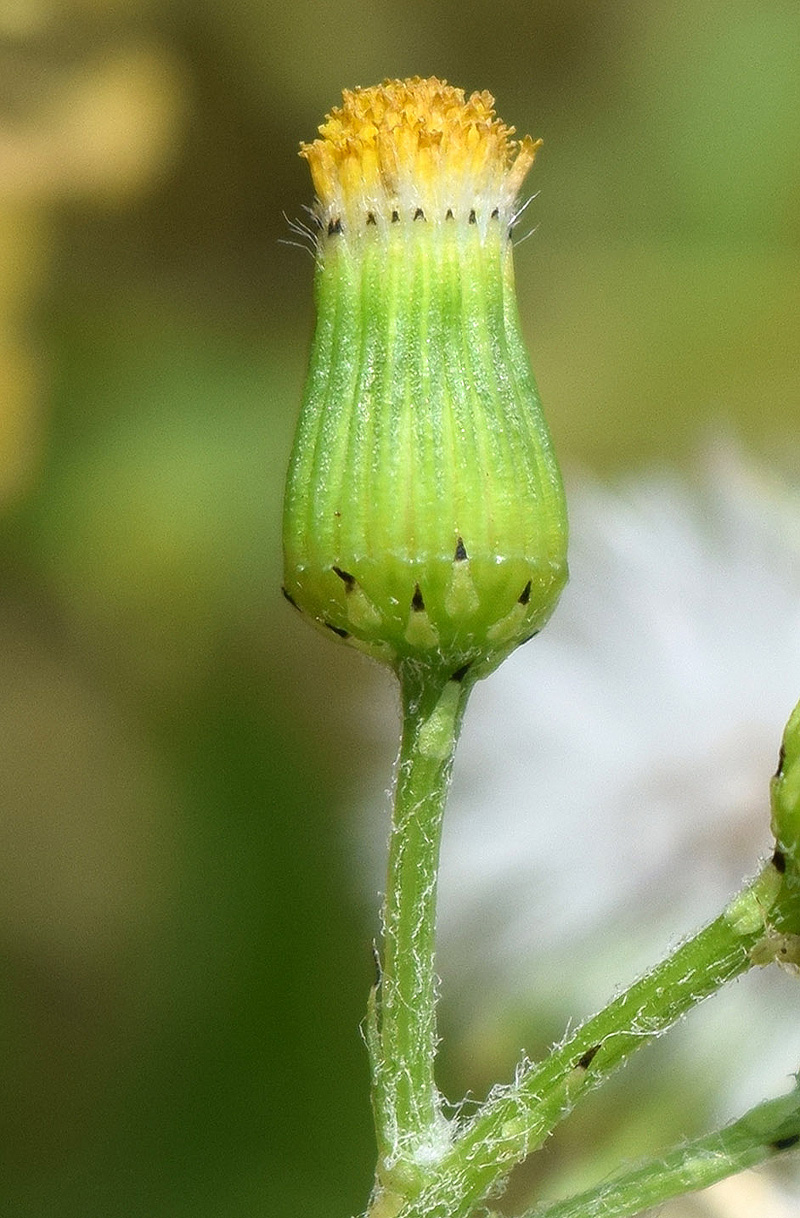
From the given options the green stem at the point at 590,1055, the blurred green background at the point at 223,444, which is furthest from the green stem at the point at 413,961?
the blurred green background at the point at 223,444

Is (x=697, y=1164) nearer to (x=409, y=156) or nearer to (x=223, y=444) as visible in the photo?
(x=409, y=156)

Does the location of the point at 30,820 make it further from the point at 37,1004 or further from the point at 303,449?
the point at 303,449

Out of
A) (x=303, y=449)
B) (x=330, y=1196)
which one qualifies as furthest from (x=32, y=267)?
(x=303, y=449)

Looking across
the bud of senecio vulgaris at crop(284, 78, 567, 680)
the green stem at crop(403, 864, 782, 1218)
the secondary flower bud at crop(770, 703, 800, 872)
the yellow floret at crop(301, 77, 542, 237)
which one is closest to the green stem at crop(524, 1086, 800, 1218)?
the green stem at crop(403, 864, 782, 1218)

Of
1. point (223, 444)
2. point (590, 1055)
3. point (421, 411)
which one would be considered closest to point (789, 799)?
point (590, 1055)

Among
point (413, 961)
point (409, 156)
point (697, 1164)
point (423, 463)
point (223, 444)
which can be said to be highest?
point (223, 444)
